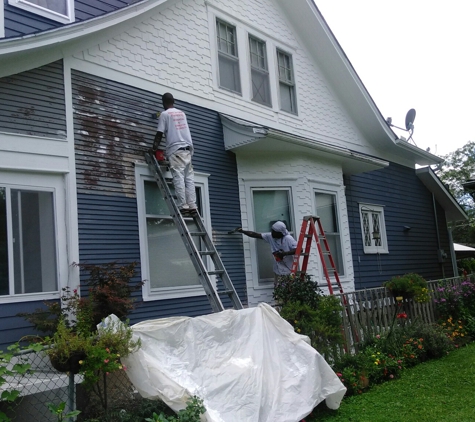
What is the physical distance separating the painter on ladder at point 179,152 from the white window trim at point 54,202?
1571 mm

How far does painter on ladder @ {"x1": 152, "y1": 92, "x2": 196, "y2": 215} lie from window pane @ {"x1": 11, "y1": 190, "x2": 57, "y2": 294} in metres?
1.74

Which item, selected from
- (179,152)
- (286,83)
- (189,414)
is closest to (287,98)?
(286,83)

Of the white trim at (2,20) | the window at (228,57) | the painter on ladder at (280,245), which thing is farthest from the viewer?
the window at (228,57)

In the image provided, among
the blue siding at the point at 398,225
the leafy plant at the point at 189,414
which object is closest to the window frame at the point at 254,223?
the blue siding at the point at 398,225

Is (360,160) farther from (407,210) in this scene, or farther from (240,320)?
(240,320)

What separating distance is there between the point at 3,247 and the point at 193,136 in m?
3.64

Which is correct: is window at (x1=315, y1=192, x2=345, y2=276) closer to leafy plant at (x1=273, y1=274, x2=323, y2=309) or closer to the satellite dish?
leafy plant at (x1=273, y1=274, x2=323, y2=309)

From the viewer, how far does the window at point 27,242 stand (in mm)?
6164

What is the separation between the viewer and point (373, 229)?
13008mm

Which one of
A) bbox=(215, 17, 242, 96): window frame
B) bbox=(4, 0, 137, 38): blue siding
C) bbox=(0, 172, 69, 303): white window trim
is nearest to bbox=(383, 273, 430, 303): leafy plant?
bbox=(215, 17, 242, 96): window frame

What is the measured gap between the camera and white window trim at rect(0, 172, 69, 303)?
6281 mm

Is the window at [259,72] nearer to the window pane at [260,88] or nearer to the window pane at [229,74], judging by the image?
the window pane at [260,88]

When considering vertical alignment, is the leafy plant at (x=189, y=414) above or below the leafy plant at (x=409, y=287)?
below

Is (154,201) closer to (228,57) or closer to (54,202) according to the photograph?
(54,202)
